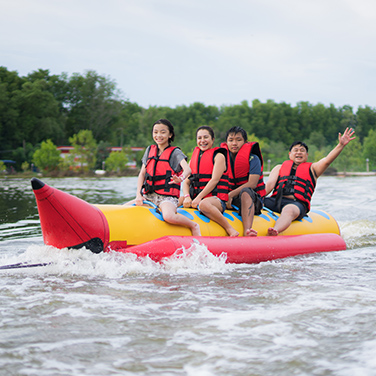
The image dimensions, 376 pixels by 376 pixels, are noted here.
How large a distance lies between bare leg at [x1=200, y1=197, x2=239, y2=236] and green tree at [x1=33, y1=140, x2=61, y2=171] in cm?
3969

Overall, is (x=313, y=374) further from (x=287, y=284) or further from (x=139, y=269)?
(x=139, y=269)

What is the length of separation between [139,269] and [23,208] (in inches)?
262

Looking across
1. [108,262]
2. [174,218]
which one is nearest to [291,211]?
[174,218]

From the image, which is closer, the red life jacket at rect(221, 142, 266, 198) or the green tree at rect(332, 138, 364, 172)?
the red life jacket at rect(221, 142, 266, 198)

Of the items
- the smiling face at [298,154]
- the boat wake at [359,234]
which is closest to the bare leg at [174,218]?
the smiling face at [298,154]

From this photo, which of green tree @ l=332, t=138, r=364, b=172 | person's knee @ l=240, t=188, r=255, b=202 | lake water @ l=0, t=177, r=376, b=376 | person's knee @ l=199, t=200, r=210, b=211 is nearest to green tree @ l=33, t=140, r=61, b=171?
green tree @ l=332, t=138, r=364, b=172

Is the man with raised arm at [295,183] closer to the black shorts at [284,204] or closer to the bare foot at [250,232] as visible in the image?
the black shorts at [284,204]

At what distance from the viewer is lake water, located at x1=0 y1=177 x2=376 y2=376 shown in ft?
6.79

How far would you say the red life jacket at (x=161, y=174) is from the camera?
4195 mm

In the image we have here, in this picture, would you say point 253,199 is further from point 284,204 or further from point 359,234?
point 359,234

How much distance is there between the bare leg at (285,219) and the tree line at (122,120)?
4058 cm

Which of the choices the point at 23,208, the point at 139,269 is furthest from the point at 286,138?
the point at 139,269

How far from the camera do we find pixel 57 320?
2568 millimetres

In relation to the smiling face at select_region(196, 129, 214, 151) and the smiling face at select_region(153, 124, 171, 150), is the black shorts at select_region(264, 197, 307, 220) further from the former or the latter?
the smiling face at select_region(153, 124, 171, 150)
